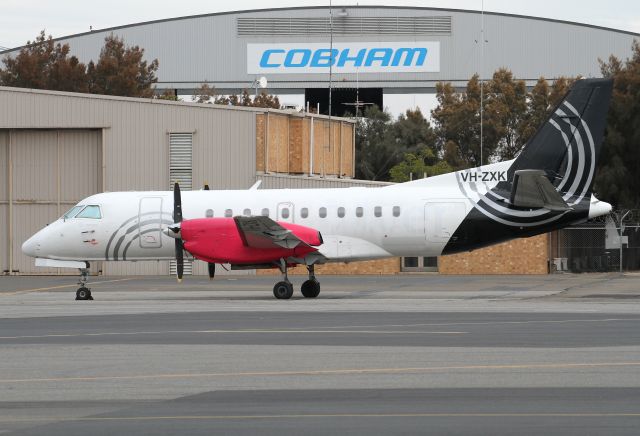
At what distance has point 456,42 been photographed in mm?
82688

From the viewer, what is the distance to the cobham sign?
272 ft

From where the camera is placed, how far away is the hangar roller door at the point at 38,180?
4881 centimetres

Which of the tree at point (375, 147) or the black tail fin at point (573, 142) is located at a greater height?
the tree at point (375, 147)

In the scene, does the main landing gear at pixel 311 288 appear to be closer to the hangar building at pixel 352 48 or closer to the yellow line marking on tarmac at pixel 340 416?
the yellow line marking on tarmac at pixel 340 416

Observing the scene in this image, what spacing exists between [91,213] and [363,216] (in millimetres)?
7778

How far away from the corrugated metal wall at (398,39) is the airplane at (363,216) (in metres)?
51.2

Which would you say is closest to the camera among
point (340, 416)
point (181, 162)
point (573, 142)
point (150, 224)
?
point (340, 416)

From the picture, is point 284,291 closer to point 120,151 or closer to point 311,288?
point 311,288

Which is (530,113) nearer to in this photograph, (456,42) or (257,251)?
(456,42)

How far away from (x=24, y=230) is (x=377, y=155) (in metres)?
37.1

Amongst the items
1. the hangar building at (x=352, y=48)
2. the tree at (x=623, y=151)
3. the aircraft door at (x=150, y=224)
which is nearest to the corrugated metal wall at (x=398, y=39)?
the hangar building at (x=352, y=48)

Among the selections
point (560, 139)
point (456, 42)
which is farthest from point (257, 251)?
point (456, 42)

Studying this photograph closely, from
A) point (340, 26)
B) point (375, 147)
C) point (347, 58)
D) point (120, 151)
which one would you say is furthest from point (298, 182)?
point (340, 26)

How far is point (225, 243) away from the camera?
29.7m
